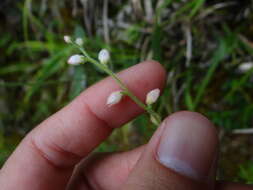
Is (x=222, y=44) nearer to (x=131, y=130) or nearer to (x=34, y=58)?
(x=131, y=130)

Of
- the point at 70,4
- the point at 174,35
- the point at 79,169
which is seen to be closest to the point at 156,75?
the point at 79,169

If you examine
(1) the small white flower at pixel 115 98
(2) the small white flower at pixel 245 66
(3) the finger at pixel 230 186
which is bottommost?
(2) the small white flower at pixel 245 66

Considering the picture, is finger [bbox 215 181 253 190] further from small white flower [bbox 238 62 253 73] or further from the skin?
small white flower [bbox 238 62 253 73]

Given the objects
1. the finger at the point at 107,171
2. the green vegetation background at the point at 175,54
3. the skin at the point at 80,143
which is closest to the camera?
the skin at the point at 80,143

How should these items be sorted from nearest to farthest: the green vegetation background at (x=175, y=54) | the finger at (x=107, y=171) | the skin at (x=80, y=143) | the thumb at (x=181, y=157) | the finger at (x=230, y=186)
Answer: the thumb at (x=181, y=157)
the finger at (x=230, y=186)
the skin at (x=80, y=143)
the finger at (x=107, y=171)
the green vegetation background at (x=175, y=54)

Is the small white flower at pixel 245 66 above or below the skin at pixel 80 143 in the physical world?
below

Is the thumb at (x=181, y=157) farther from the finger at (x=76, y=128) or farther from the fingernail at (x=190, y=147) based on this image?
the finger at (x=76, y=128)

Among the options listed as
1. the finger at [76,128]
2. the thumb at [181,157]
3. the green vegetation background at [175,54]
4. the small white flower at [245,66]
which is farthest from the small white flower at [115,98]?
the small white flower at [245,66]
